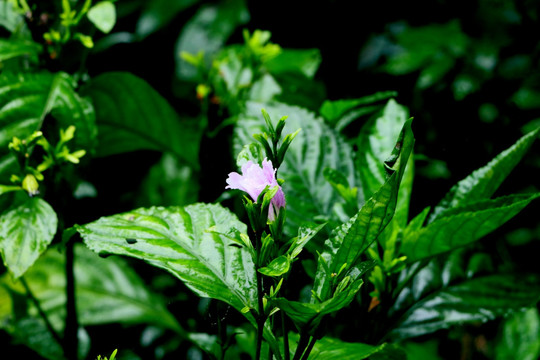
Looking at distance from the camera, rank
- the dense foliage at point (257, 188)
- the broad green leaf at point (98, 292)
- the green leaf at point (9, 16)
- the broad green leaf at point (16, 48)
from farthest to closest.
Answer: the broad green leaf at point (98, 292) < the green leaf at point (9, 16) < the broad green leaf at point (16, 48) < the dense foliage at point (257, 188)

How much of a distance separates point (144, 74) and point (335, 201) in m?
1.07

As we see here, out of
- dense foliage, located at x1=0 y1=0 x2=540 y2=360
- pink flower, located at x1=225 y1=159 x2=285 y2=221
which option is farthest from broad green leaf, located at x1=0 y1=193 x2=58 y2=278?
pink flower, located at x1=225 y1=159 x2=285 y2=221

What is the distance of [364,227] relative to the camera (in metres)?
0.63

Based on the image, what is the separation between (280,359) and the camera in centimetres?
65

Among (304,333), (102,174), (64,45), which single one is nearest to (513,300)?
(304,333)

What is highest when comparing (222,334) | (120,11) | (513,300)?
(120,11)

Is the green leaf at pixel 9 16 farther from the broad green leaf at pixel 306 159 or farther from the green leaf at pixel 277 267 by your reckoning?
the green leaf at pixel 277 267

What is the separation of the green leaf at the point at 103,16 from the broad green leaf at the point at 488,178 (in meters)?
0.68

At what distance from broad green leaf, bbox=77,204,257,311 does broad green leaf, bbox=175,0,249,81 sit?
1.01m

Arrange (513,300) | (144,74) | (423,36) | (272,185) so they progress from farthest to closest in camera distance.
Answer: (144,74) → (423,36) → (513,300) → (272,185)

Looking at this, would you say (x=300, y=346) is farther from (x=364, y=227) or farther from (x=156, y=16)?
(x=156, y=16)

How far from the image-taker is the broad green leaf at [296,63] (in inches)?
54.1

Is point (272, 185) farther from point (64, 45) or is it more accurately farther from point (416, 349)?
point (416, 349)

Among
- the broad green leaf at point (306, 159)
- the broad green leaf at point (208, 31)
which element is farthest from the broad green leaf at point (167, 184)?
the broad green leaf at point (306, 159)
